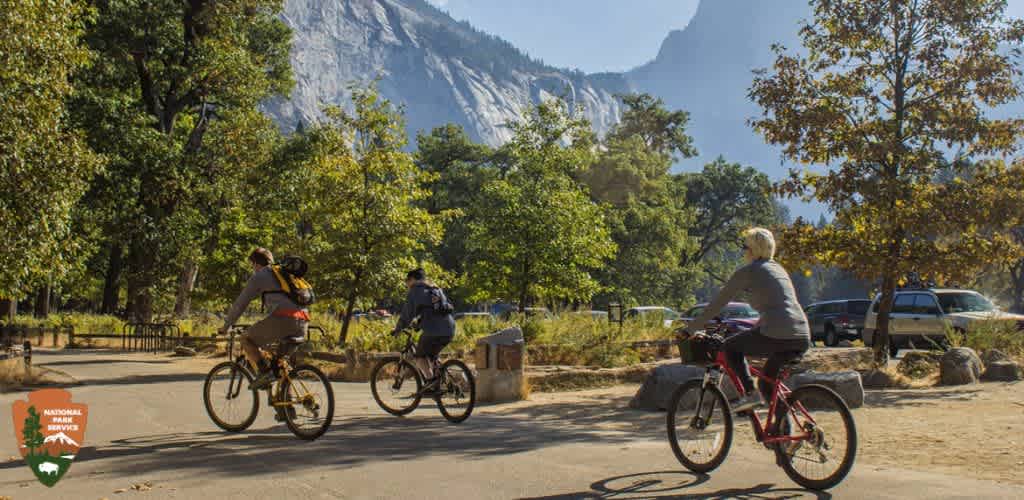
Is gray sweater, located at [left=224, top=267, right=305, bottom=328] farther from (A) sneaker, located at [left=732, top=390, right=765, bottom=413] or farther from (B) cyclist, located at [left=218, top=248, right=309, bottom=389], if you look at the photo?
(A) sneaker, located at [left=732, top=390, right=765, bottom=413]

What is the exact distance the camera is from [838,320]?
1323 inches

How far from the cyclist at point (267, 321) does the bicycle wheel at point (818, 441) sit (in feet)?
16.1

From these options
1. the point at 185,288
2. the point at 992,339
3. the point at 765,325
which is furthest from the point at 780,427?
the point at 185,288

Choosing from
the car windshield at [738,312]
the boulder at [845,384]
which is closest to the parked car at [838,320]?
the car windshield at [738,312]

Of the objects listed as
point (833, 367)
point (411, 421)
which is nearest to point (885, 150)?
point (833, 367)

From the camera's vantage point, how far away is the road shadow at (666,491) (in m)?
6.27

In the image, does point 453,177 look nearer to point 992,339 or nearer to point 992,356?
point 992,339

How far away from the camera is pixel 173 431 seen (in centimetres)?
985

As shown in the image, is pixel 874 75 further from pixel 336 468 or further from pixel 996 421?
pixel 336 468

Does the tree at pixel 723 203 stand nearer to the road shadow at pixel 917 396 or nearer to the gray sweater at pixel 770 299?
the road shadow at pixel 917 396

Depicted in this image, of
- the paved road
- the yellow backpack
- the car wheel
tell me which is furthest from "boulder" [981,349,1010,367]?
the car wheel

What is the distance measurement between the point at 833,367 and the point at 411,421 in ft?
32.0

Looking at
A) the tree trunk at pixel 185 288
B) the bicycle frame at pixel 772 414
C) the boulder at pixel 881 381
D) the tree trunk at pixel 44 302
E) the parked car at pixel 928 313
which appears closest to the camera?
the bicycle frame at pixel 772 414

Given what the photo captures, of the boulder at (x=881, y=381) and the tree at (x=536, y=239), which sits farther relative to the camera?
the tree at (x=536, y=239)
